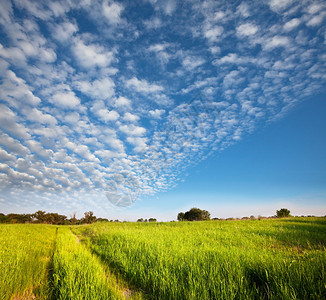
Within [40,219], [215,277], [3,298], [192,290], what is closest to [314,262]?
[215,277]

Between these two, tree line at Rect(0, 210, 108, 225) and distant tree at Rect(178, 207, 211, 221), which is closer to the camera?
tree line at Rect(0, 210, 108, 225)

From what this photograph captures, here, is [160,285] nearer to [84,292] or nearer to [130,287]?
[130,287]

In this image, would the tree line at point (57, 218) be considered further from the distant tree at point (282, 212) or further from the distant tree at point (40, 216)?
the distant tree at point (282, 212)

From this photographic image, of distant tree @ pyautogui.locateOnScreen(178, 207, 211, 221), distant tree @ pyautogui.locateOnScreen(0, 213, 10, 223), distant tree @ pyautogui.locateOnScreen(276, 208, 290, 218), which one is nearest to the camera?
distant tree @ pyautogui.locateOnScreen(276, 208, 290, 218)

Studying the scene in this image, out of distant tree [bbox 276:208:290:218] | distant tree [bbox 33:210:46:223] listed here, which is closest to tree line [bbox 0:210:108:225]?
distant tree [bbox 33:210:46:223]

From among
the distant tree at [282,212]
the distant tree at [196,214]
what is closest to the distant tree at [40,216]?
the distant tree at [196,214]

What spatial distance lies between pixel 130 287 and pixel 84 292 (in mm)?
1118

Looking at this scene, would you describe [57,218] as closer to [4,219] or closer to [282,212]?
[4,219]

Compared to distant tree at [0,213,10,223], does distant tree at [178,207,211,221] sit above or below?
above

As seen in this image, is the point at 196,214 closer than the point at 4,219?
No

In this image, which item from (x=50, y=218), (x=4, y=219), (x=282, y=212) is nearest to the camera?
(x=282, y=212)

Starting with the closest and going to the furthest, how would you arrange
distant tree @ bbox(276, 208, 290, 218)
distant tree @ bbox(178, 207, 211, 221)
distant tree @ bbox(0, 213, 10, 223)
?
1. distant tree @ bbox(276, 208, 290, 218)
2. distant tree @ bbox(0, 213, 10, 223)
3. distant tree @ bbox(178, 207, 211, 221)

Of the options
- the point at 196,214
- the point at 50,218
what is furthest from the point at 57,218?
the point at 196,214

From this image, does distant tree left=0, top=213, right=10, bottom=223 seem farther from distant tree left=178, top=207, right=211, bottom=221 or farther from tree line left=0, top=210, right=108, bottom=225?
distant tree left=178, top=207, right=211, bottom=221
